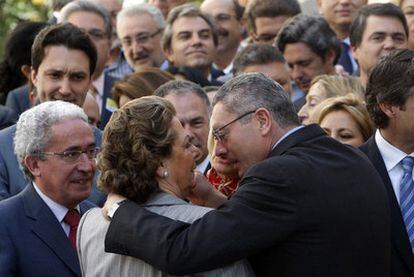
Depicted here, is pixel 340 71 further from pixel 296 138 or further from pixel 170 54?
pixel 296 138

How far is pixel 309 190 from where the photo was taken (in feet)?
15.8

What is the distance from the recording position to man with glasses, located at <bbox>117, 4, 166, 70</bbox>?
10.5 meters

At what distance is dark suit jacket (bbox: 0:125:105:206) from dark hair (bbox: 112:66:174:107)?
147 cm

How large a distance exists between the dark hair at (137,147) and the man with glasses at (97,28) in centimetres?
455

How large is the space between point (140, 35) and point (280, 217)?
6.01m

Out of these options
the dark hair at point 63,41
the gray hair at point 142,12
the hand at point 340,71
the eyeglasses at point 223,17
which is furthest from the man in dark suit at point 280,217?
the eyeglasses at point 223,17

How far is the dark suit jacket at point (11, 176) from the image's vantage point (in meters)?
6.69

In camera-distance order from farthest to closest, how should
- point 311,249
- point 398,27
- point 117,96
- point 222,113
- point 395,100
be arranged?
point 398,27
point 117,96
point 395,100
point 222,113
point 311,249

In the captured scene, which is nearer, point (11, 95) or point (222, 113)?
point (222, 113)

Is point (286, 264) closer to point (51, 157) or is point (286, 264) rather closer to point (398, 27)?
point (51, 157)

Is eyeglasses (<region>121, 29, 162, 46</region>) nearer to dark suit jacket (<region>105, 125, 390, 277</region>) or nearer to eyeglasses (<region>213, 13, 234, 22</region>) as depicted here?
eyeglasses (<region>213, 13, 234, 22</region>)

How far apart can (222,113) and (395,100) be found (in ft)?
4.33

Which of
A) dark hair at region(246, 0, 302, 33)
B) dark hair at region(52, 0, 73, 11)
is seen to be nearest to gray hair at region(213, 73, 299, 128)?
Result: dark hair at region(246, 0, 302, 33)

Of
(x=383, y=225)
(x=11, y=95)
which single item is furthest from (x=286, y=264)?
(x=11, y=95)
